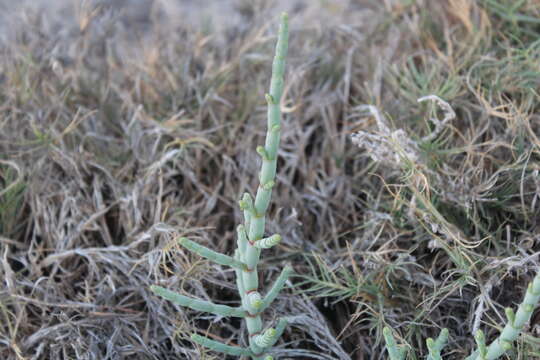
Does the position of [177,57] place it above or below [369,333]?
above

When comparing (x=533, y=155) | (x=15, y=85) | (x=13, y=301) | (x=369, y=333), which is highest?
(x=15, y=85)

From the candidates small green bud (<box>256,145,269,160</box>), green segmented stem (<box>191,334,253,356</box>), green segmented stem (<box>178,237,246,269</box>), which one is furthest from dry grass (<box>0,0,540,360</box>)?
small green bud (<box>256,145,269,160</box>)

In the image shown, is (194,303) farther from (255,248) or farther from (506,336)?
(506,336)

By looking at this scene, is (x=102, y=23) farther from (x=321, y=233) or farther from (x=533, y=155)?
(x=533, y=155)

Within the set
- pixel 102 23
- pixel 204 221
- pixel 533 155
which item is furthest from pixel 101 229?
pixel 533 155

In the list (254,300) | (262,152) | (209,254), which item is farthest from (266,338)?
(262,152)

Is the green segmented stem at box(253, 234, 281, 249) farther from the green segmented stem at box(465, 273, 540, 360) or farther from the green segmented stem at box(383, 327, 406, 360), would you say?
the green segmented stem at box(465, 273, 540, 360)

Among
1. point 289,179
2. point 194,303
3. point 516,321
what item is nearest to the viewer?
point 516,321
